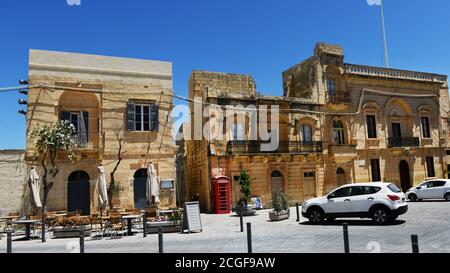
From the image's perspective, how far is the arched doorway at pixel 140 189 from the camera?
68.3 feet

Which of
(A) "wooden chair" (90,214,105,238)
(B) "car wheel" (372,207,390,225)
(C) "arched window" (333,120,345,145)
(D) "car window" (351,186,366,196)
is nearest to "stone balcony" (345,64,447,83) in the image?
(C) "arched window" (333,120,345,145)

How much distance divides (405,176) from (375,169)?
3334 mm

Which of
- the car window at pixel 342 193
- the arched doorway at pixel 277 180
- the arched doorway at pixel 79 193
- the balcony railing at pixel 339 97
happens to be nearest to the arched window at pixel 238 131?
the arched doorway at pixel 277 180

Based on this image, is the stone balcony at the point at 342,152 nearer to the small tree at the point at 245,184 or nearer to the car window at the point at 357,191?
the small tree at the point at 245,184

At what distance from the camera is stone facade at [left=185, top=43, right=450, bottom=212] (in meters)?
25.5

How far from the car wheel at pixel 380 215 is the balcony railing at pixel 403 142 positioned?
59.4ft

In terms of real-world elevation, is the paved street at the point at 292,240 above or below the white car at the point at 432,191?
below

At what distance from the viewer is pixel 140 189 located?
21016 mm

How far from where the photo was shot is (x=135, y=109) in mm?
21266

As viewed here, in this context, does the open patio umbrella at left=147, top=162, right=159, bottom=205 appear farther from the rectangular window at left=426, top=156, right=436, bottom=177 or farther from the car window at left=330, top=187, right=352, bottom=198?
the rectangular window at left=426, top=156, right=436, bottom=177

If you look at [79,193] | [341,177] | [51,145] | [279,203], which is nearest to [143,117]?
[51,145]

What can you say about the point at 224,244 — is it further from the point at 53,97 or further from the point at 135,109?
the point at 53,97

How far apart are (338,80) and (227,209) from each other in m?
14.2
